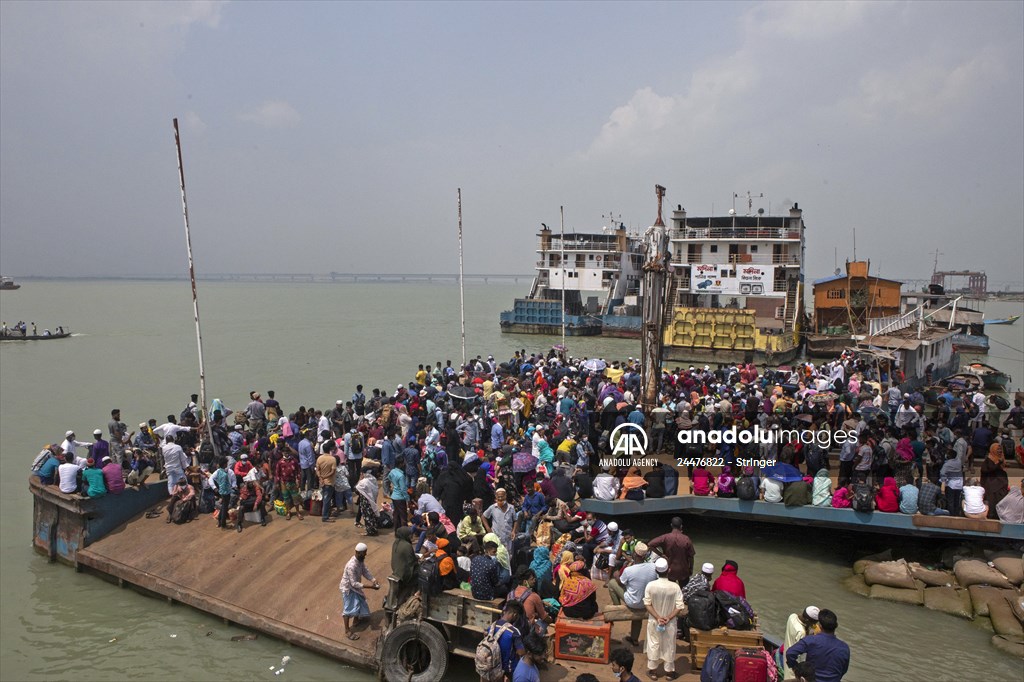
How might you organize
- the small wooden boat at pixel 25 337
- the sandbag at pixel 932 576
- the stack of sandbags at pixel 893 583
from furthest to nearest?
the small wooden boat at pixel 25 337 → the sandbag at pixel 932 576 → the stack of sandbags at pixel 893 583

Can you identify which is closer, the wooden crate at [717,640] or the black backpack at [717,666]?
the black backpack at [717,666]

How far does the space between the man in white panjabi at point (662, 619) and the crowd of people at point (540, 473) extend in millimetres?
15

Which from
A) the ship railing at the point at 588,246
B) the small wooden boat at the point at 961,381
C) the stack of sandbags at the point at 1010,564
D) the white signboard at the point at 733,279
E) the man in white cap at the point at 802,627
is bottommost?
the stack of sandbags at the point at 1010,564

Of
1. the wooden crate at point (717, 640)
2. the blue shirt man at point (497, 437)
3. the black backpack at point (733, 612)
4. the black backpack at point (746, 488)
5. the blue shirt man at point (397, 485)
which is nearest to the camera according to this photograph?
the wooden crate at point (717, 640)

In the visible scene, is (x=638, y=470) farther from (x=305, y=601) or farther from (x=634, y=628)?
(x=305, y=601)

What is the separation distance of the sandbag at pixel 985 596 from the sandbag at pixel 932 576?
1.32ft

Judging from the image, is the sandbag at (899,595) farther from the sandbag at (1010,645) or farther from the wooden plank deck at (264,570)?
the wooden plank deck at (264,570)

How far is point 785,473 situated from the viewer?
35.4 ft

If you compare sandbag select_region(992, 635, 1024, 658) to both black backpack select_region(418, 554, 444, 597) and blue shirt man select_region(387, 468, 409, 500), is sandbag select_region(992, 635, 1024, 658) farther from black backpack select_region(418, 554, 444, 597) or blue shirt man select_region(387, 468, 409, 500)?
blue shirt man select_region(387, 468, 409, 500)

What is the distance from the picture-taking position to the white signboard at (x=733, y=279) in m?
38.3

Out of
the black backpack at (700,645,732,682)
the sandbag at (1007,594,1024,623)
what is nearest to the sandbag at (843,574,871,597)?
the sandbag at (1007,594,1024,623)

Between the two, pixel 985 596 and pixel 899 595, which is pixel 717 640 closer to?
pixel 899 595

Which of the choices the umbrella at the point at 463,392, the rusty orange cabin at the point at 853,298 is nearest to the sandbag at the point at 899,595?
the umbrella at the point at 463,392

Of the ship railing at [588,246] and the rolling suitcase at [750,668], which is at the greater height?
the ship railing at [588,246]
